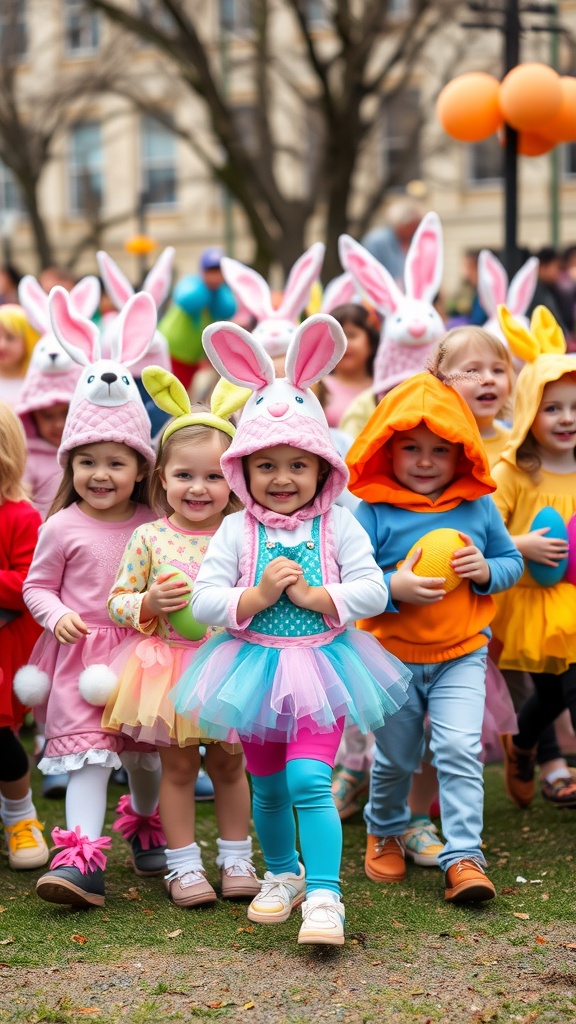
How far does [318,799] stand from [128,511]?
1333 millimetres

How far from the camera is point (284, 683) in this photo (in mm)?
3764

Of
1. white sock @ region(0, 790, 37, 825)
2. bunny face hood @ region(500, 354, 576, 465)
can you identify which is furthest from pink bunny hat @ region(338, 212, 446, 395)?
white sock @ region(0, 790, 37, 825)

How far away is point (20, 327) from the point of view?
6488 mm

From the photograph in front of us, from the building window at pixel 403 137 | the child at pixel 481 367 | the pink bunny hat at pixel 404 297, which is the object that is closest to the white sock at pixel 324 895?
the child at pixel 481 367

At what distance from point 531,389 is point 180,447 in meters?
1.39

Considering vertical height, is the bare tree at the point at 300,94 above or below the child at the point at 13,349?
above

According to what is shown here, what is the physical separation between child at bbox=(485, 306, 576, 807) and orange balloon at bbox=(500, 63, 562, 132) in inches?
108

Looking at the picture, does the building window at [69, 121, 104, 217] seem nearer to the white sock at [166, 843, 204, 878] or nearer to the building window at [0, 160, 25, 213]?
the building window at [0, 160, 25, 213]

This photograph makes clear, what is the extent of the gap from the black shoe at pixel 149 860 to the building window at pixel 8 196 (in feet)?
105

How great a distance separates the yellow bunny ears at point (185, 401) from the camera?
14.3 ft

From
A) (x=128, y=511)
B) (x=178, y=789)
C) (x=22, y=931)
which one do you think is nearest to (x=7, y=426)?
(x=128, y=511)

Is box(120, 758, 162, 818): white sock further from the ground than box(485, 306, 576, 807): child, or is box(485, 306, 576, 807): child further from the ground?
box(485, 306, 576, 807): child

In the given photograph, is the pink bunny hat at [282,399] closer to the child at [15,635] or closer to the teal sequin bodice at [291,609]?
the teal sequin bodice at [291,609]

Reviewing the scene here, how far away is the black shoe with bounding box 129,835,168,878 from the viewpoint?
4.57 metres
